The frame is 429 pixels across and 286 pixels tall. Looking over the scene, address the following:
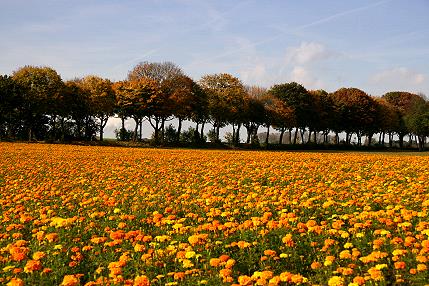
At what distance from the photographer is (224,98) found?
79.2m

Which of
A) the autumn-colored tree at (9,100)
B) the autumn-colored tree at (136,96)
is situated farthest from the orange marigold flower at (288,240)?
the autumn-colored tree at (9,100)

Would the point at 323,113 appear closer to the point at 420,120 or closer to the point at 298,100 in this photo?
the point at 298,100

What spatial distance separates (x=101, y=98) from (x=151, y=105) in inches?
345

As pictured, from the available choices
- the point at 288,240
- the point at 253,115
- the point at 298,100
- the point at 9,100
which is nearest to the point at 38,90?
the point at 9,100

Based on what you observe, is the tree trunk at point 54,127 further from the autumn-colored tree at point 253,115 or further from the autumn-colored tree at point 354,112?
the autumn-colored tree at point 354,112

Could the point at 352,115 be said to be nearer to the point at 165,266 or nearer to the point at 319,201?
the point at 319,201

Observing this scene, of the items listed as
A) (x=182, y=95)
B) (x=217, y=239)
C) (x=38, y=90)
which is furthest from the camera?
(x=182, y=95)

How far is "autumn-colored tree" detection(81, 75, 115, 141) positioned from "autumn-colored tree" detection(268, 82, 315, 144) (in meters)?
34.6

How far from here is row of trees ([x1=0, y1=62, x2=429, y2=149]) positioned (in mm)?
68750

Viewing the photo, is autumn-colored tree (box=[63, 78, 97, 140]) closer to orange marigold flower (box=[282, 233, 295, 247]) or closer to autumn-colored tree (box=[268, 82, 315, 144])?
autumn-colored tree (box=[268, 82, 315, 144])

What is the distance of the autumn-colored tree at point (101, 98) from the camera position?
240 ft

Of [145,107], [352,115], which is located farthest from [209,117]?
[352,115]

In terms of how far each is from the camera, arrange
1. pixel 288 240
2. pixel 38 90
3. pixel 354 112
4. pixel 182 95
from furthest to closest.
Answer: pixel 354 112
pixel 182 95
pixel 38 90
pixel 288 240

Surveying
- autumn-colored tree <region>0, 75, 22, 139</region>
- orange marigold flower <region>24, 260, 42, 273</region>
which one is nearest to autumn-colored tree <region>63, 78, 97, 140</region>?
autumn-colored tree <region>0, 75, 22, 139</region>
